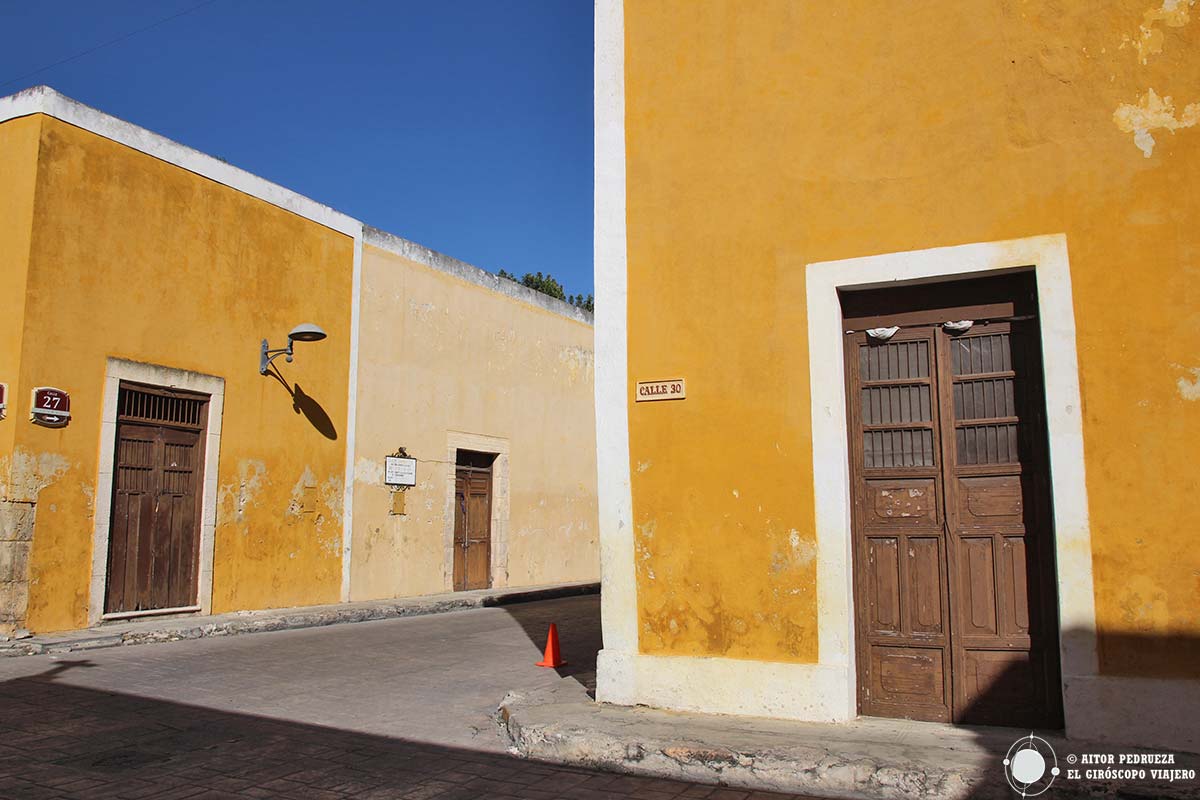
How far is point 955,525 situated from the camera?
5.32 metres

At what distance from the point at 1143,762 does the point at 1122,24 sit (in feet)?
12.7

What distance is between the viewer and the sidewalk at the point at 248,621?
28.9 ft

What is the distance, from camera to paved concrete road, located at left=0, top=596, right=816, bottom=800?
451 cm

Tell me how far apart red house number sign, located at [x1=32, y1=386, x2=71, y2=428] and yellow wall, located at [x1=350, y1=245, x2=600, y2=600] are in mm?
4651

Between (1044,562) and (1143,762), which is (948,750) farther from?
(1044,562)

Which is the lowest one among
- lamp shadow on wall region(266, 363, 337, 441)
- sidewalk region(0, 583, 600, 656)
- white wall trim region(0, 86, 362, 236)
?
sidewalk region(0, 583, 600, 656)

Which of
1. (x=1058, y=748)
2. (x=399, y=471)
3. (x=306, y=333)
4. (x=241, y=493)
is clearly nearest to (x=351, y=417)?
(x=399, y=471)

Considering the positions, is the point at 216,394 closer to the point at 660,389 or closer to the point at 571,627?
the point at 571,627

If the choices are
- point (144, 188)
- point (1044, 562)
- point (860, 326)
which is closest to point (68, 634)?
point (144, 188)

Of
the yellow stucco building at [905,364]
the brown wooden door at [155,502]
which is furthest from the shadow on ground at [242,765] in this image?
the brown wooden door at [155,502]

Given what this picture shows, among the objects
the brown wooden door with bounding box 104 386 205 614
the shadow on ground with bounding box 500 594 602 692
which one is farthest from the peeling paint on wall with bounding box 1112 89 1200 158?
the brown wooden door with bounding box 104 386 205 614

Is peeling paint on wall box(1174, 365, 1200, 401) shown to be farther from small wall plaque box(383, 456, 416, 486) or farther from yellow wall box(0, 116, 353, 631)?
small wall plaque box(383, 456, 416, 486)

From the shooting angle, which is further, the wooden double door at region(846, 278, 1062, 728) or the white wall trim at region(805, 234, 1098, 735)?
the wooden double door at region(846, 278, 1062, 728)

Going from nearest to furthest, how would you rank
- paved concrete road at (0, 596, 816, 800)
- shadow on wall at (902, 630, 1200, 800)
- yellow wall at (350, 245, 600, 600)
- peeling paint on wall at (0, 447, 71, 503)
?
shadow on wall at (902, 630, 1200, 800)
paved concrete road at (0, 596, 816, 800)
peeling paint on wall at (0, 447, 71, 503)
yellow wall at (350, 245, 600, 600)
